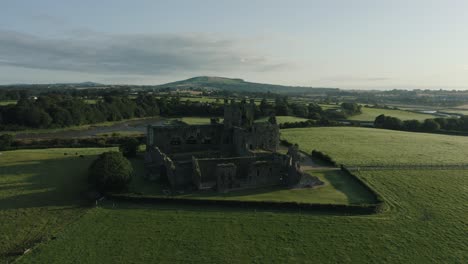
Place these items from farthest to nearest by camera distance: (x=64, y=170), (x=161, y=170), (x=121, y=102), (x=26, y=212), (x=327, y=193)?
(x=121, y=102) < (x=64, y=170) < (x=161, y=170) < (x=327, y=193) < (x=26, y=212)

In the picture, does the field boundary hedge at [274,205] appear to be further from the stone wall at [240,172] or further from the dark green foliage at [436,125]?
the dark green foliage at [436,125]

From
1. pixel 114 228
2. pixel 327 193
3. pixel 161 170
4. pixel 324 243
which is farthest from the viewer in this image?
pixel 161 170

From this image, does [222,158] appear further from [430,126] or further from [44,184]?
[430,126]

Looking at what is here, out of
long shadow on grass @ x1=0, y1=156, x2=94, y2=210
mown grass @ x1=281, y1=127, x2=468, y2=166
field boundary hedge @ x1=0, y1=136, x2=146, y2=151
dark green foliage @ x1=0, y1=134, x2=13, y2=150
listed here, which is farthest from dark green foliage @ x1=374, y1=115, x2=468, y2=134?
dark green foliage @ x1=0, y1=134, x2=13, y2=150

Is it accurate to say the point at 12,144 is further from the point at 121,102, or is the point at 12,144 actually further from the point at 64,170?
the point at 121,102

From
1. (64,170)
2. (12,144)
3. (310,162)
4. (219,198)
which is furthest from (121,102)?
(219,198)

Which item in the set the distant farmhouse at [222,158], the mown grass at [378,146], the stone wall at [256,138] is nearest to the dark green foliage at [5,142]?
the distant farmhouse at [222,158]

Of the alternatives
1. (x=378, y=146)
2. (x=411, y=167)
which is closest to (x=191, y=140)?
(x=411, y=167)
